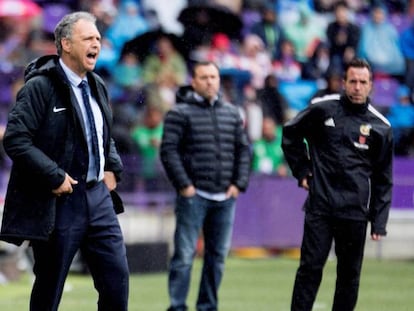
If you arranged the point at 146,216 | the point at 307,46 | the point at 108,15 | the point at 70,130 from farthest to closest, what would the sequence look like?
the point at 307,46, the point at 108,15, the point at 146,216, the point at 70,130

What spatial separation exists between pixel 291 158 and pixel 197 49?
12.4m

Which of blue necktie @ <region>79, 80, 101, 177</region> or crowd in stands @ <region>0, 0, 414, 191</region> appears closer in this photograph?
blue necktie @ <region>79, 80, 101, 177</region>

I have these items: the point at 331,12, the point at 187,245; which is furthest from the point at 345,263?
the point at 331,12

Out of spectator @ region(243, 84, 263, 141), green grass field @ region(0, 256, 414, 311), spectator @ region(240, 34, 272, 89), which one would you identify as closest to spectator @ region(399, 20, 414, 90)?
spectator @ region(240, 34, 272, 89)

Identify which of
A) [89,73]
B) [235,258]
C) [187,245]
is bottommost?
[235,258]

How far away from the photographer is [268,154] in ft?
68.9

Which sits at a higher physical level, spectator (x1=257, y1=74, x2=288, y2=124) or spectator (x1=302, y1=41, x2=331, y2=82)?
spectator (x1=302, y1=41, x2=331, y2=82)

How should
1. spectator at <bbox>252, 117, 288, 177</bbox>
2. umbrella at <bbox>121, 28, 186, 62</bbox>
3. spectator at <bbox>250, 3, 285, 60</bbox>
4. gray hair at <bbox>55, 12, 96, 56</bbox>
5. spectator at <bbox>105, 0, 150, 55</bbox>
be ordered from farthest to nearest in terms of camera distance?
spectator at <bbox>250, 3, 285, 60</bbox> → spectator at <bbox>105, 0, 150, 55</bbox> → umbrella at <bbox>121, 28, 186, 62</bbox> → spectator at <bbox>252, 117, 288, 177</bbox> → gray hair at <bbox>55, 12, 96, 56</bbox>

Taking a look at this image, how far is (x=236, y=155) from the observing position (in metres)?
13.6

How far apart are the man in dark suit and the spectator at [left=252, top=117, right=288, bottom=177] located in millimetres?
11570

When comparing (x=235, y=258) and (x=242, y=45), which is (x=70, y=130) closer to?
(x=235, y=258)

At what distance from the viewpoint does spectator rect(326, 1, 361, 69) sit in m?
23.4

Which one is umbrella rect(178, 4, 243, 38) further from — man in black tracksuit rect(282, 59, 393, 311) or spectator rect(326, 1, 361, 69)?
man in black tracksuit rect(282, 59, 393, 311)

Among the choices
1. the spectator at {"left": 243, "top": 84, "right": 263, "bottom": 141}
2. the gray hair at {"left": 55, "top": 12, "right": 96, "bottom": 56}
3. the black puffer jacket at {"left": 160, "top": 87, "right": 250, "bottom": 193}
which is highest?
the gray hair at {"left": 55, "top": 12, "right": 96, "bottom": 56}
